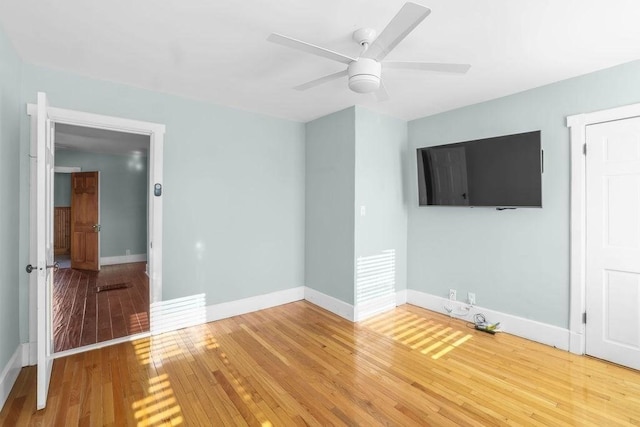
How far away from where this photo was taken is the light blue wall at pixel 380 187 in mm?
3709

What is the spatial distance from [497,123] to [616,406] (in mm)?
2605

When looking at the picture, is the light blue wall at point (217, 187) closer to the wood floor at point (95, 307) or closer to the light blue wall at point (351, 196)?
the light blue wall at point (351, 196)

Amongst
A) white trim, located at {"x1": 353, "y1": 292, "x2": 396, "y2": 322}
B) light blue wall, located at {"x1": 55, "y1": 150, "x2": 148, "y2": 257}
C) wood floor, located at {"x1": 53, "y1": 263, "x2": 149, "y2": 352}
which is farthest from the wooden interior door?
white trim, located at {"x1": 353, "y1": 292, "x2": 396, "y2": 322}

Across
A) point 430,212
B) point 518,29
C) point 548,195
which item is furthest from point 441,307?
point 518,29

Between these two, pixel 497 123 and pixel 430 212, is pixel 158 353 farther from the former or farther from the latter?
pixel 497 123

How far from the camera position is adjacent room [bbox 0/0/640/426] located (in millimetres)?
2049

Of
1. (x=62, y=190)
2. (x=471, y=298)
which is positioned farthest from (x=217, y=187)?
(x=62, y=190)

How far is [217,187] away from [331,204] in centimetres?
140

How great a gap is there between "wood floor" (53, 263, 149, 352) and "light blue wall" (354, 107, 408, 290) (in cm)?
273

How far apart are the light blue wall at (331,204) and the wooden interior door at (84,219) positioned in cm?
507

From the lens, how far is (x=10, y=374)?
7.45 feet

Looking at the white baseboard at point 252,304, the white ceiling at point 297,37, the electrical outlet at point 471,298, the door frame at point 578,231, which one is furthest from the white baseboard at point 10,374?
the door frame at point 578,231

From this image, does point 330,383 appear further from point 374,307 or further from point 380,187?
point 380,187

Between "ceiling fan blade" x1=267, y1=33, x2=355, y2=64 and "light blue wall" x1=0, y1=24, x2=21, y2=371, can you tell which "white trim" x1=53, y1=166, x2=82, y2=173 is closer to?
"light blue wall" x1=0, y1=24, x2=21, y2=371
